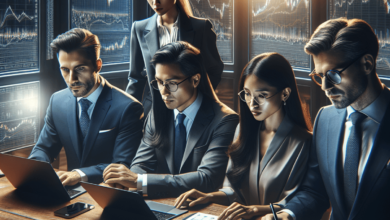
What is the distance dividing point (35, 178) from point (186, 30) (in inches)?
60.2

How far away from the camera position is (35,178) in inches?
87.7

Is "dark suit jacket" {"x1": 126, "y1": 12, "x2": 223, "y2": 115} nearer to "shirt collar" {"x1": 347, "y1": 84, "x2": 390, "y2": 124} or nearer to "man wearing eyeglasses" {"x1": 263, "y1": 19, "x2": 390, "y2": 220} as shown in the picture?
"man wearing eyeglasses" {"x1": 263, "y1": 19, "x2": 390, "y2": 220}

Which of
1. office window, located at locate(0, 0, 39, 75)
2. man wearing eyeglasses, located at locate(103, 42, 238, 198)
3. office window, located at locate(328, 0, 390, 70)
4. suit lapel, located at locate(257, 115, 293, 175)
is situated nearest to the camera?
suit lapel, located at locate(257, 115, 293, 175)

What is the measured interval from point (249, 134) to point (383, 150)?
70 centimetres

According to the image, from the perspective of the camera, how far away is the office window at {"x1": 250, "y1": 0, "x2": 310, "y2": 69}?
4402 mm

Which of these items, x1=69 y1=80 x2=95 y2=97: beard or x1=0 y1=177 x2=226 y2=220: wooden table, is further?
x1=69 y1=80 x2=95 y2=97: beard

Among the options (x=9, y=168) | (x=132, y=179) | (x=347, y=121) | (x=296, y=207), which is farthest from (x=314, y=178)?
(x=9, y=168)

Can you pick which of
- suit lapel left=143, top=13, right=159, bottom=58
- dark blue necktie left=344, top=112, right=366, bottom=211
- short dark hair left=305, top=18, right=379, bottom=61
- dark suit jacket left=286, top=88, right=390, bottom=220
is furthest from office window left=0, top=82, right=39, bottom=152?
dark blue necktie left=344, top=112, right=366, bottom=211

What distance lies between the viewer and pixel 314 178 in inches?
79.8

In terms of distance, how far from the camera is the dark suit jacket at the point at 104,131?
9.24 feet

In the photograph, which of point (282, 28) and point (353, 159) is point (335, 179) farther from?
point (282, 28)

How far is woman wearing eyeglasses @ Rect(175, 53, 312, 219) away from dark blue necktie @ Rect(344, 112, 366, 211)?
0.23 m

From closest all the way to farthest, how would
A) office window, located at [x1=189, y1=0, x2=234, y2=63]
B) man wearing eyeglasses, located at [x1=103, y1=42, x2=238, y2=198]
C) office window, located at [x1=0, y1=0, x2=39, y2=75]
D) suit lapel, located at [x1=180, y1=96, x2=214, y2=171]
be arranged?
man wearing eyeglasses, located at [x1=103, y1=42, x2=238, y2=198]
suit lapel, located at [x1=180, y1=96, x2=214, y2=171]
office window, located at [x1=0, y1=0, x2=39, y2=75]
office window, located at [x1=189, y1=0, x2=234, y2=63]

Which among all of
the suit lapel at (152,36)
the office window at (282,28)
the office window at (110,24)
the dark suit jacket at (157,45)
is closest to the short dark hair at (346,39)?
the dark suit jacket at (157,45)
